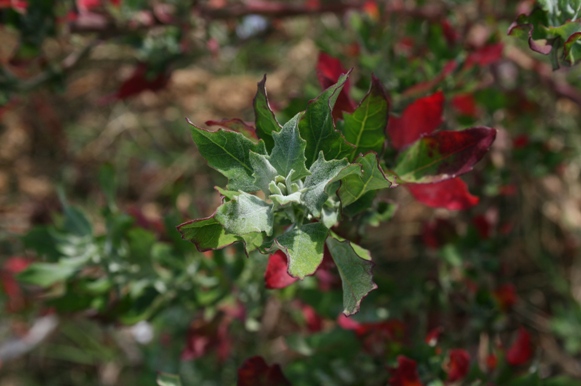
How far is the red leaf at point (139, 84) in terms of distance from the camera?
4.81 ft

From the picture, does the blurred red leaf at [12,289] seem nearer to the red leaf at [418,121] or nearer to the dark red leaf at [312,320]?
the dark red leaf at [312,320]

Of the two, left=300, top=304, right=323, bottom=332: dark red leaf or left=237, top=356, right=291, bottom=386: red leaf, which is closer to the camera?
left=237, top=356, right=291, bottom=386: red leaf

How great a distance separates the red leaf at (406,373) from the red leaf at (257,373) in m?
0.20

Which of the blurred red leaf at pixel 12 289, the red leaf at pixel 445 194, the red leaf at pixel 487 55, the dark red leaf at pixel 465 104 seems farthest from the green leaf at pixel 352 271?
the blurred red leaf at pixel 12 289

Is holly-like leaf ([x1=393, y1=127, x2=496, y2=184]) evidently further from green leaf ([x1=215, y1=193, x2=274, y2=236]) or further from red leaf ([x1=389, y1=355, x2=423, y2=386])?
red leaf ([x1=389, y1=355, x2=423, y2=386])

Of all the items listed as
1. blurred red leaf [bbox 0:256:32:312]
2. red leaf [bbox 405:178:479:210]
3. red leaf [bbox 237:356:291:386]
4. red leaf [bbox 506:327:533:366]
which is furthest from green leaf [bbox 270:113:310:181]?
blurred red leaf [bbox 0:256:32:312]

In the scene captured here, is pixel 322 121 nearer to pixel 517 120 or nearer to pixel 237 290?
pixel 237 290

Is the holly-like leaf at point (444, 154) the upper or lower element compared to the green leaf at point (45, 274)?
upper

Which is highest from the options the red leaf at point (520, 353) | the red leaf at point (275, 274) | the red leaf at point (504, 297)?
the red leaf at point (275, 274)

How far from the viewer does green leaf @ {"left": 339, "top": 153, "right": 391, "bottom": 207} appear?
0.74 m

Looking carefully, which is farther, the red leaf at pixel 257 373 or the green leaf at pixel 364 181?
the red leaf at pixel 257 373

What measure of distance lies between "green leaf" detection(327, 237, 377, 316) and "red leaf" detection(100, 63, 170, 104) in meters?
0.84

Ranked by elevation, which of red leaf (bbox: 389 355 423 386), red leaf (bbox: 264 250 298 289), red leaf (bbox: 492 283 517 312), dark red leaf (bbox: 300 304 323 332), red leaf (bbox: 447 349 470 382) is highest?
red leaf (bbox: 264 250 298 289)

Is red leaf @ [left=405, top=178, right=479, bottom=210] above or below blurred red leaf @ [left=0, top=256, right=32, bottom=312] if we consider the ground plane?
above
